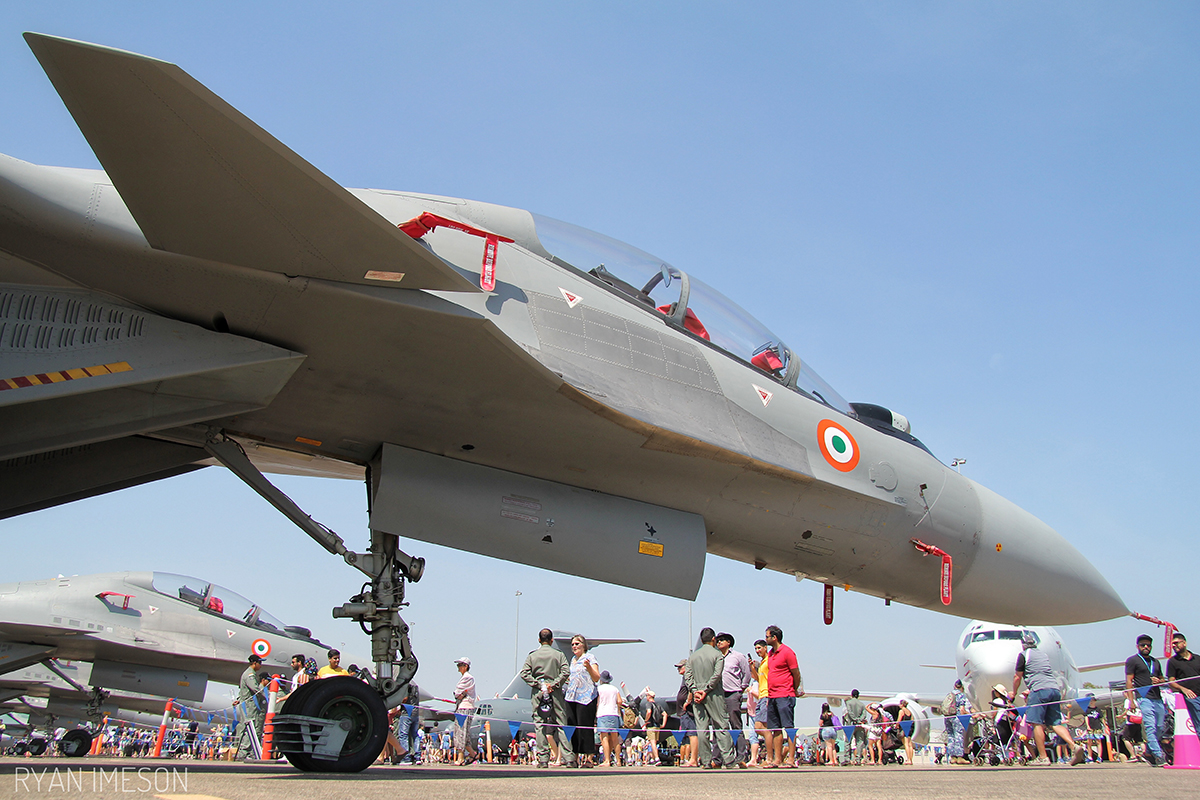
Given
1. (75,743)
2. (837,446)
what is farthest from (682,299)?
(75,743)

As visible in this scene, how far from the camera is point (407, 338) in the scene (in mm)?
5305

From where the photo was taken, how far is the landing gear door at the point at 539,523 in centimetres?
614

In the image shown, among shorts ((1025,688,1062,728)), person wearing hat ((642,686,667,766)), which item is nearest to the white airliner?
person wearing hat ((642,686,667,766))

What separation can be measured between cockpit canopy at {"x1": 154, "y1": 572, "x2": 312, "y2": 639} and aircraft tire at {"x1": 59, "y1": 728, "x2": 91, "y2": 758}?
2.82 m

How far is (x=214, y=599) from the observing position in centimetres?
1631

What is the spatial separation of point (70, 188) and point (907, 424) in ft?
23.7

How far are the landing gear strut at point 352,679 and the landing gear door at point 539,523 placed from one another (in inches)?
13.5

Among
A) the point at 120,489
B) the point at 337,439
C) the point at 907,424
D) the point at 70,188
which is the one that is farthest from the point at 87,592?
the point at 907,424

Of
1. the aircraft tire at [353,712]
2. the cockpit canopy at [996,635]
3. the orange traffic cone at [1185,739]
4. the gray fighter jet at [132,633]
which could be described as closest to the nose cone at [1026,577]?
the orange traffic cone at [1185,739]

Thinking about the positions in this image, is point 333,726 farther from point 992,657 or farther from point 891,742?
point 992,657

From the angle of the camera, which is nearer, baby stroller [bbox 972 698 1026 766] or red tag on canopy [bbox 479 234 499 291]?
red tag on canopy [bbox 479 234 499 291]

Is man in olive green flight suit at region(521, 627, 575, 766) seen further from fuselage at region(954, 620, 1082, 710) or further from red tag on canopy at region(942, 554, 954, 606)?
fuselage at region(954, 620, 1082, 710)

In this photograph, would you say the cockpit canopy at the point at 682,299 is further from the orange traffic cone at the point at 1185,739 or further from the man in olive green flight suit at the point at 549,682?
the orange traffic cone at the point at 1185,739

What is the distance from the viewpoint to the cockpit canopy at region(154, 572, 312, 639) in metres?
16.0
